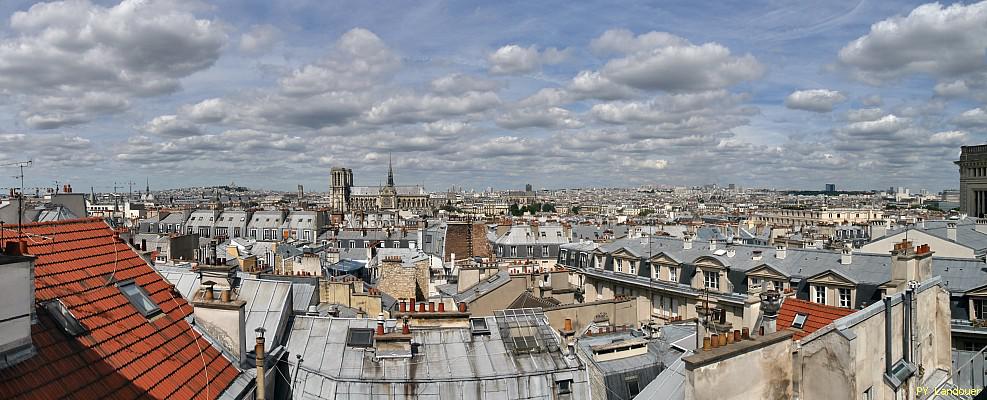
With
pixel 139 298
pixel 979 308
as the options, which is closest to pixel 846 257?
pixel 979 308

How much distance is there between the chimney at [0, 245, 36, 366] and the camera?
614 centimetres

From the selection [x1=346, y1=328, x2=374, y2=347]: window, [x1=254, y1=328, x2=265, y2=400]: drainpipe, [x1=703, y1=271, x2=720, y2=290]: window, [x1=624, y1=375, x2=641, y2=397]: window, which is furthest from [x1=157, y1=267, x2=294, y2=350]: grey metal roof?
[x1=703, y1=271, x2=720, y2=290]: window

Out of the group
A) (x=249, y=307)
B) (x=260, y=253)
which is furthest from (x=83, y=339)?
(x=260, y=253)

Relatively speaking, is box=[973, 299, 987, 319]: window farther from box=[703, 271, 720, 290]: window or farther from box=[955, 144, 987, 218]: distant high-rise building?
box=[955, 144, 987, 218]: distant high-rise building

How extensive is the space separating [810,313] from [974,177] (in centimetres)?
7167

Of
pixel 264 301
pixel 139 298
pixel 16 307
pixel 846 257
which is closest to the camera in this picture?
pixel 16 307

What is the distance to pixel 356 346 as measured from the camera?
12414 millimetres

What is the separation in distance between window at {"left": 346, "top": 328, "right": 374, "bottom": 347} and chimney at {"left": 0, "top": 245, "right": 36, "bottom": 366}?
6.20 meters

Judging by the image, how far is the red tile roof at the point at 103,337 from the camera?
702 centimetres

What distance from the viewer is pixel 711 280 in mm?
30984

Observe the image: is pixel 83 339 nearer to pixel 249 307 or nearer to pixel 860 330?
pixel 249 307

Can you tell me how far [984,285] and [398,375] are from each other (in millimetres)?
21285

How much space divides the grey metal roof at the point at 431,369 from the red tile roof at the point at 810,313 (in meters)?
4.07

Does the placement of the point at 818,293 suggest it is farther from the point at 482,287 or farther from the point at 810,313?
the point at 810,313
